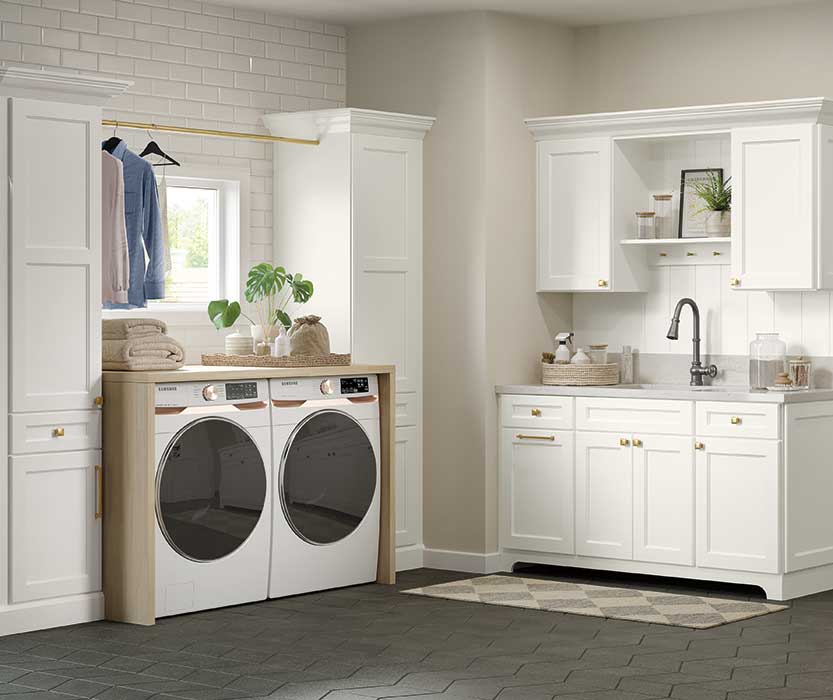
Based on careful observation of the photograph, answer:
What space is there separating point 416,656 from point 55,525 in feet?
5.23

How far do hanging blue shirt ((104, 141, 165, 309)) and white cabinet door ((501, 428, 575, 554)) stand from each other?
75.0 inches

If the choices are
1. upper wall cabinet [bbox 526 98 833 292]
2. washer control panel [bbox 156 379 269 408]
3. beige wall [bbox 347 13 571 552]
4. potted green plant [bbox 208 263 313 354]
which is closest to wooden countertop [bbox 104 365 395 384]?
washer control panel [bbox 156 379 269 408]

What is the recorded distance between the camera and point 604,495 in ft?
21.7

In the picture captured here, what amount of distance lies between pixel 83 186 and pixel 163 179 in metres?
0.78

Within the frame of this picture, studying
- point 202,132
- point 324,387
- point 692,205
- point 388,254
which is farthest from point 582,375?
point 202,132

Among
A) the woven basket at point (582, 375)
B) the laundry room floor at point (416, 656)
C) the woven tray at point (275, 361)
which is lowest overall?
the laundry room floor at point (416, 656)

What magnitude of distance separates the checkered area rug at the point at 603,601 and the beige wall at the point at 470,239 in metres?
0.54

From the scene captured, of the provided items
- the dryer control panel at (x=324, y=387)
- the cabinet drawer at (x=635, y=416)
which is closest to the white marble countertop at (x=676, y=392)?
the cabinet drawer at (x=635, y=416)

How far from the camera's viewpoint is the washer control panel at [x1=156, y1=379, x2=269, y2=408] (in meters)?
5.64

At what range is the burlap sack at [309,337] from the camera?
21.1 ft

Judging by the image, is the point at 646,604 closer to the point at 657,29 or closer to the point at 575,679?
the point at 575,679

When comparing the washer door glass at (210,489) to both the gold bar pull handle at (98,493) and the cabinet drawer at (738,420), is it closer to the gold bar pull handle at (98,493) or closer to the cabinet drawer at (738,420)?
the gold bar pull handle at (98,493)

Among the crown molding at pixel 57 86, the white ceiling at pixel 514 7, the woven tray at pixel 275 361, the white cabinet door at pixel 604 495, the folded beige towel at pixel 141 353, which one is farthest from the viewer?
the white ceiling at pixel 514 7

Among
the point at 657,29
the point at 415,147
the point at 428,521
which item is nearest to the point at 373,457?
the point at 428,521
